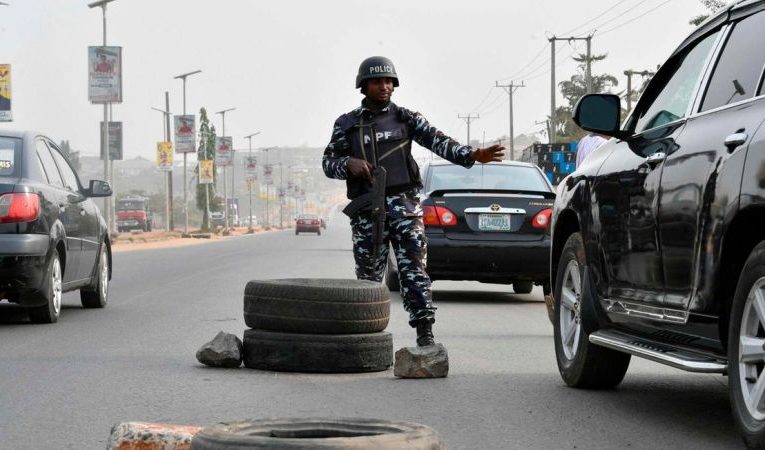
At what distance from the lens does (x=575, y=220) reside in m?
8.06

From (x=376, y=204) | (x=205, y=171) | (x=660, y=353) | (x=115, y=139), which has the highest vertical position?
(x=115, y=139)

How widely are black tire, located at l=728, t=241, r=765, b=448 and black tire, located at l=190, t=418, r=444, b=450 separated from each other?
1.71m

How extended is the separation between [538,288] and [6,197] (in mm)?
9877

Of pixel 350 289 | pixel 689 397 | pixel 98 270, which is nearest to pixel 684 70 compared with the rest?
pixel 689 397

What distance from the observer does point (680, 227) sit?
19.6 ft

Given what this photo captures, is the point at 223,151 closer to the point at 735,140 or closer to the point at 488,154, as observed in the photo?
the point at 488,154

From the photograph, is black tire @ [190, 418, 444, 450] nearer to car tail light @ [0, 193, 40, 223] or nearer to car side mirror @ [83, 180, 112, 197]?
car tail light @ [0, 193, 40, 223]

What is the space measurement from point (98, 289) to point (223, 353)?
565 cm

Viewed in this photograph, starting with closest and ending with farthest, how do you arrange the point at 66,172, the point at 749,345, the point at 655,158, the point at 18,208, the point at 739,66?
the point at 749,345 < the point at 739,66 < the point at 655,158 < the point at 18,208 < the point at 66,172

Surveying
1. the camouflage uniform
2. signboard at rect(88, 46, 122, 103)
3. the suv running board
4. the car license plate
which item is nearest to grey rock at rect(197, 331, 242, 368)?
the camouflage uniform

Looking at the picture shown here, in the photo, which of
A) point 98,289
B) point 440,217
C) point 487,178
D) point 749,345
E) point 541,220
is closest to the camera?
point 749,345

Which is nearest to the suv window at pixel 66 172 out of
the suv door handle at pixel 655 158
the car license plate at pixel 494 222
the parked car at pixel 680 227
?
the car license plate at pixel 494 222

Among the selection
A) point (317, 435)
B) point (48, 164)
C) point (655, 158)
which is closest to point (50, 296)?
point (48, 164)

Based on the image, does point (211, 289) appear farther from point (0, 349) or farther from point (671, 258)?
point (671, 258)
